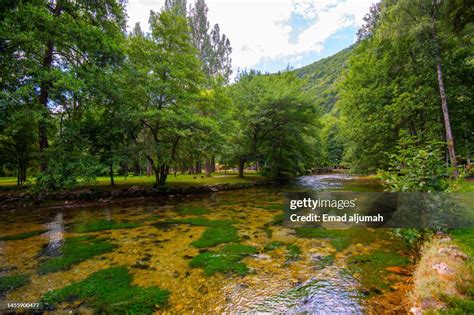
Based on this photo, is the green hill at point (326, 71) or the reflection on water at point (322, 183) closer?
the reflection on water at point (322, 183)

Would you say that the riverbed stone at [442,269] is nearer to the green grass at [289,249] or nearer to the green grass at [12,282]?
the green grass at [289,249]

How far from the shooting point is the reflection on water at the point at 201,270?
3.25m

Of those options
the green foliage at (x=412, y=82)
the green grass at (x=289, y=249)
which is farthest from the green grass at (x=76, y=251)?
the green foliage at (x=412, y=82)

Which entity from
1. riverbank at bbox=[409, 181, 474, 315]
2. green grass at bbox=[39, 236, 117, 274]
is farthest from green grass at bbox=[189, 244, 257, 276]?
riverbank at bbox=[409, 181, 474, 315]

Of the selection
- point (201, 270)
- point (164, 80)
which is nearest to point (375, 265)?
point (201, 270)

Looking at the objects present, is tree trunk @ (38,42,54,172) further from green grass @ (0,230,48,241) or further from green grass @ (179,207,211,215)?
green grass @ (179,207,211,215)

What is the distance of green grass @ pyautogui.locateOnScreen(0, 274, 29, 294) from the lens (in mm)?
3623

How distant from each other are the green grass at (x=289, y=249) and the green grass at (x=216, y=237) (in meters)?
0.98

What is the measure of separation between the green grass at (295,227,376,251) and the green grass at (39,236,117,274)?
5362mm

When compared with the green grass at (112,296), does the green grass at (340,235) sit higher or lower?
lower

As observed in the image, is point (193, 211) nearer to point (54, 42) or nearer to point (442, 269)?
point (442, 269)

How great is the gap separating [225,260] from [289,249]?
1620 millimetres

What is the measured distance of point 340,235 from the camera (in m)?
6.22

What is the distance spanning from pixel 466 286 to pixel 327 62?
165561mm
